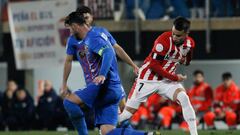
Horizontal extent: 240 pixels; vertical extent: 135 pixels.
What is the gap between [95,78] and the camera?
11602 millimetres

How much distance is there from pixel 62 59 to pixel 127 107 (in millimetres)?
8802

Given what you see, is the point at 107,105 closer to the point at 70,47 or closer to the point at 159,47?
the point at 70,47

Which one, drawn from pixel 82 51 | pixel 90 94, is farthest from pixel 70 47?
pixel 90 94

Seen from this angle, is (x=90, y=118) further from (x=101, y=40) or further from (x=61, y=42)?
(x=101, y=40)

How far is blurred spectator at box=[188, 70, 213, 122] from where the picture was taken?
22141 mm

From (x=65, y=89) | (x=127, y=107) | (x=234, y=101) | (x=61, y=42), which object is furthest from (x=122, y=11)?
(x=65, y=89)

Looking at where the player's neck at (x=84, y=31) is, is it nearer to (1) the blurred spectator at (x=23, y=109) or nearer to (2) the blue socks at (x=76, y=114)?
(2) the blue socks at (x=76, y=114)

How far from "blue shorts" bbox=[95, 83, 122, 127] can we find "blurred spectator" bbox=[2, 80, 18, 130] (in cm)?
1183

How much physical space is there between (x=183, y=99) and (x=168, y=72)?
0.53 metres

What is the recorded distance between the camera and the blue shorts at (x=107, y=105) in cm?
1188

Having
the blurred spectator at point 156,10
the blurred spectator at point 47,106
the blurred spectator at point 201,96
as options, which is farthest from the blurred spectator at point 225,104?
the blurred spectator at point 47,106

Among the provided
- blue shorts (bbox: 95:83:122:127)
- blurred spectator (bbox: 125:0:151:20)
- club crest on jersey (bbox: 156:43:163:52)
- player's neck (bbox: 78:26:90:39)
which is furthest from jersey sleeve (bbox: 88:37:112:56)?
blurred spectator (bbox: 125:0:151:20)

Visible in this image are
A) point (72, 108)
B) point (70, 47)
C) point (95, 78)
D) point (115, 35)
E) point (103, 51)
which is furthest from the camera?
point (115, 35)

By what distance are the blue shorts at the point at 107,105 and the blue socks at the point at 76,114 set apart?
33cm
